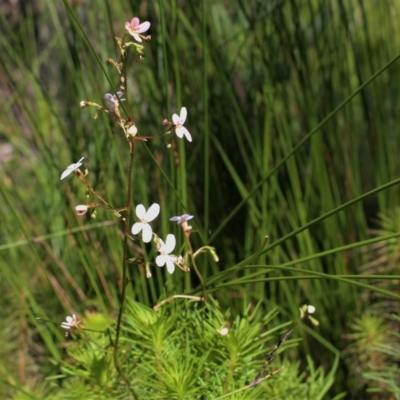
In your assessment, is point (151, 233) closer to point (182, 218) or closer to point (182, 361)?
point (182, 218)

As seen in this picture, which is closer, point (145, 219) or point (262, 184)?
point (145, 219)

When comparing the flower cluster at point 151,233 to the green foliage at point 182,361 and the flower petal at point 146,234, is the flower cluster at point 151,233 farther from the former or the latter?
the green foliage at point 182,361

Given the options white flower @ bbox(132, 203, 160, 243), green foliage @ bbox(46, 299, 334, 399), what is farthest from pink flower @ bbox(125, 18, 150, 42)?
green foliage @ bbox(46, 299, 334, 399)

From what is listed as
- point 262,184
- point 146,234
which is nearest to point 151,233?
point 146,234

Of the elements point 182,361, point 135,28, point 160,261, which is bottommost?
point 182,361

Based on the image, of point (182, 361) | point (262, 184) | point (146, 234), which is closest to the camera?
point (146, 234)

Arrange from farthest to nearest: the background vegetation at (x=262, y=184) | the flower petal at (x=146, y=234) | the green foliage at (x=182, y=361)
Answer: the background vegetation at (x=262, y=184) → the green foliage at (x=182, y=361) → the flower petal at (x=146, y=234)

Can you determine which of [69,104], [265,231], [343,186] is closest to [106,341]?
[265,231]

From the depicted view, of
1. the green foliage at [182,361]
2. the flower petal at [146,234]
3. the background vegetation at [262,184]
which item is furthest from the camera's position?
the background vegetation at [262,184]

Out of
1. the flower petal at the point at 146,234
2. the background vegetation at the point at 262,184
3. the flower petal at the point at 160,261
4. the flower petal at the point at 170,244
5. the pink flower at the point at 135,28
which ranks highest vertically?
the pink flower at the point at 135,28

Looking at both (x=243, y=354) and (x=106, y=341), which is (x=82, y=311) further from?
(x=243, y=354)

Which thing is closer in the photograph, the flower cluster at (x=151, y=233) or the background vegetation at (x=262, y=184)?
the flower cluster at (x=151, y=233)

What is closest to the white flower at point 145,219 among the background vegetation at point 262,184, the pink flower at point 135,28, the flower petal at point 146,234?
the flower petal at point 146,234

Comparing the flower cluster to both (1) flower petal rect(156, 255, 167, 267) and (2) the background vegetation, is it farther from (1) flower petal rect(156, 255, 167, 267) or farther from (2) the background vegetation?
(2) the background vegetation
